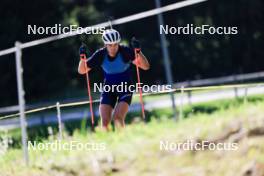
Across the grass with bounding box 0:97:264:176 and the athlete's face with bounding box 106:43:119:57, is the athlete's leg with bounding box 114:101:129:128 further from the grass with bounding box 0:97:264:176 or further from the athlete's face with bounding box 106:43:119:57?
the grass with bounding box 0:97:264:176

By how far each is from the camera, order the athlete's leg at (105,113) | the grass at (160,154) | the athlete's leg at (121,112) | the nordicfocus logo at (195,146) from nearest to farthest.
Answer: the grass at (160,154), the nordicfocus logo at (195,146), the athlete's leg at (121,112), the athlete's leg at (105,113)

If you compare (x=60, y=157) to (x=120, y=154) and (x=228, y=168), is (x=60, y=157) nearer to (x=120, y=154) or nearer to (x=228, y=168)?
(x=120, y=154)

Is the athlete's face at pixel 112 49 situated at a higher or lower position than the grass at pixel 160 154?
higher

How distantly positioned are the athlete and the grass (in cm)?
92

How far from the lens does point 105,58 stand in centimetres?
842

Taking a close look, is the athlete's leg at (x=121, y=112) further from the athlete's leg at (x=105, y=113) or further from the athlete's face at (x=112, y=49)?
the athlete's face at (x=112, y=49)

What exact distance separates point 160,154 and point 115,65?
247 cm

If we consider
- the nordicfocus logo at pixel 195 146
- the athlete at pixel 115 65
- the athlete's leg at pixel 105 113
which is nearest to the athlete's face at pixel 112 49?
the athlete at pixel 115 65

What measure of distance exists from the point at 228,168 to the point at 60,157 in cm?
236

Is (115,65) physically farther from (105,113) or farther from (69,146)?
(69,146)

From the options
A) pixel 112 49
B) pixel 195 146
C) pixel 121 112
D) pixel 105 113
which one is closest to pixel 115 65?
pixel 112 49

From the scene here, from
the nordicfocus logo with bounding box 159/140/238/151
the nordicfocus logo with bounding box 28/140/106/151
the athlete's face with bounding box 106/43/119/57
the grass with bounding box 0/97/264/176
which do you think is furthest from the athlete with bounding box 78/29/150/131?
the nordicfocus logo with bounding box 159/140/238/151

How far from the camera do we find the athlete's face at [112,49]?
26.9 ft

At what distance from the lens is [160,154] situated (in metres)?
6.22
